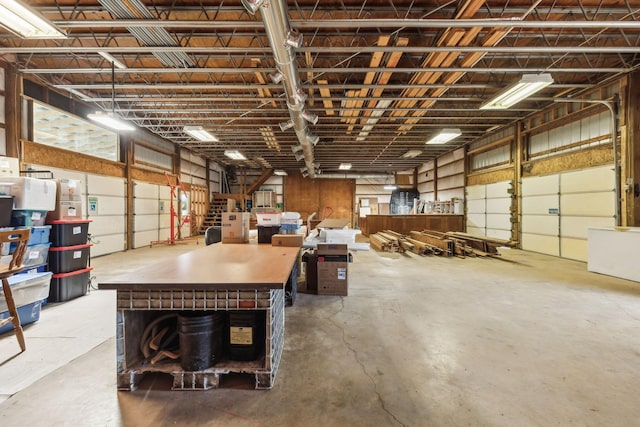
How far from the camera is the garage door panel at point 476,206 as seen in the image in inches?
388

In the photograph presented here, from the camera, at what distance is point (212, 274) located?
186 centimetres

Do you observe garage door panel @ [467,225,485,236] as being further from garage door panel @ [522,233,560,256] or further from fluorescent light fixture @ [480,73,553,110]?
fluorescent light fixture @ [480,73,553,110]

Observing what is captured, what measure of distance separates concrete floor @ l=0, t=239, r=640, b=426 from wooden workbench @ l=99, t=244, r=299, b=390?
11 cm

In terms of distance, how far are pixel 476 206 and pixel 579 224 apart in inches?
156

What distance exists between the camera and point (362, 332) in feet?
8.90

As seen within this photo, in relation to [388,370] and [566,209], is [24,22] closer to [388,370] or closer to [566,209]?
[388,370]

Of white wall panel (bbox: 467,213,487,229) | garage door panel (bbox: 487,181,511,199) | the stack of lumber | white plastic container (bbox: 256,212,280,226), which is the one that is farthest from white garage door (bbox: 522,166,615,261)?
white plastic container (bbox: 256,212,280,226)

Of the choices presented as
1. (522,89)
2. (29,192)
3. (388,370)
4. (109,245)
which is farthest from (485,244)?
(109,245)

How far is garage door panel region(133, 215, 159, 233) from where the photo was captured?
28.4ft

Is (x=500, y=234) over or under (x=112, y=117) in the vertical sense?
under

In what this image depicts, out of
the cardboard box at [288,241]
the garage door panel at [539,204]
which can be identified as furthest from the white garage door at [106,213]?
the garage door panel at [539,204]

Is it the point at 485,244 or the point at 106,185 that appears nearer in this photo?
the point at 485,244

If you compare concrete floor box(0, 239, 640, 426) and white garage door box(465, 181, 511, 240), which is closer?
concrete floor box(0, 239, 640, 426)

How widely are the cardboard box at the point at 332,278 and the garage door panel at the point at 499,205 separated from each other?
291 inches
